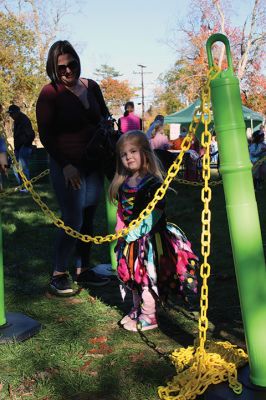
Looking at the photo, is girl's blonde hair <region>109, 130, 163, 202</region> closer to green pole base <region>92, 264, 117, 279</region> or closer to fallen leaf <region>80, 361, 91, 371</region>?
fallen leaf <region>80, 361, 91, 371</region>

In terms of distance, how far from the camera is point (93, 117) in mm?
3781

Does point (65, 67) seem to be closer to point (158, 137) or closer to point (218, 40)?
point (218, 40)

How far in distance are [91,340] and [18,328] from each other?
497 millimetres

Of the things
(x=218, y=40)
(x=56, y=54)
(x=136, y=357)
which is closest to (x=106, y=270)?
(x=136, y=357)

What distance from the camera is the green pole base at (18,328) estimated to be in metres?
3.01

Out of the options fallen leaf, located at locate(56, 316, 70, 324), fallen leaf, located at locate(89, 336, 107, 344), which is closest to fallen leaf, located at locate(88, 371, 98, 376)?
fallen leaf, located at locate(89, 336, 107, 344)

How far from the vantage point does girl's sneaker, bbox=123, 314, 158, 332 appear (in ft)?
10.2

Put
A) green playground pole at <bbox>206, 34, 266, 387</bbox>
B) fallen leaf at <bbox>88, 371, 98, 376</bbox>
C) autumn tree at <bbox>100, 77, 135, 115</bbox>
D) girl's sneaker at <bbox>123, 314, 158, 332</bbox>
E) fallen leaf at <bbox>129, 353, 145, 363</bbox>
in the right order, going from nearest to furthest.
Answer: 1. green playground pole at <bbox>206, 34, 266, 387</bbox>
2. fallen leaf at <bbox>88, 371, 98, 376</bbox>
3. fallen leaf at <bbox>129, 353, 145, 363</bbox>
4. girl's sneaker at <bbox>123, 314, 158, 332</bbox>
5. autumn tree at <bbox>100, 77, 135, 115</bbox>

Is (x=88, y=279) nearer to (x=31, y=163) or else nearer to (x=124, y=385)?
(x=124, y=385)

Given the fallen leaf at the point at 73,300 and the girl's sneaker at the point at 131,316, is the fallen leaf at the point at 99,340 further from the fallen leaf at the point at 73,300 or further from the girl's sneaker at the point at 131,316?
the fallen leaf at the point at 73,300

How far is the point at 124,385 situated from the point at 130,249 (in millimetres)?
931

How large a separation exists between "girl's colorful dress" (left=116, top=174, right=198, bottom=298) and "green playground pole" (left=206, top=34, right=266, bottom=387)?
3.22 ft

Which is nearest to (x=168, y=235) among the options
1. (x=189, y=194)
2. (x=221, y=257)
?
(x=221, y=257)

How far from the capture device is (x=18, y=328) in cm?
310
